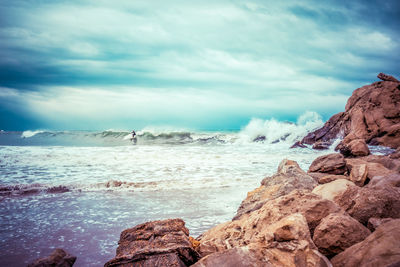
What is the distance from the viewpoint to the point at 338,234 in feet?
7.37

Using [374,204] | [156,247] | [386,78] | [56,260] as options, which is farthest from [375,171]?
[386,78]

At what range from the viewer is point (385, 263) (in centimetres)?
164

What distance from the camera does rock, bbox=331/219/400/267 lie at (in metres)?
1.68

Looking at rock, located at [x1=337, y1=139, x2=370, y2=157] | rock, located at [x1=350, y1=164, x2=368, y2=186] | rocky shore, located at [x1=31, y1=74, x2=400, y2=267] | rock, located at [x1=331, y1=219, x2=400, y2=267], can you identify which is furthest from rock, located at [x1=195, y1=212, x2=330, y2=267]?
rock, located at [x1=337, y1=139, x2=370, y2=157]

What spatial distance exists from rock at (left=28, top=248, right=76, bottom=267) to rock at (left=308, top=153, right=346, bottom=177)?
18.4ft

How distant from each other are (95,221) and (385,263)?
15.4 ft

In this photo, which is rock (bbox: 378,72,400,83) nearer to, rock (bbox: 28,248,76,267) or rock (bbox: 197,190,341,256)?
rock (bbox: 197,190,341,256)

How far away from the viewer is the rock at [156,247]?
2.44 m

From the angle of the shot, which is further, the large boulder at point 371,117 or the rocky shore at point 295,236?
the large boulder at point 371,117

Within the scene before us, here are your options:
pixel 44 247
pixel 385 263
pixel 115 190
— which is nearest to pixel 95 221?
pixel 44 247

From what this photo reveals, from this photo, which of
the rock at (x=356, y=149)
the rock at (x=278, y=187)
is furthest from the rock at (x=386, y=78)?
the rock at (x=278, y=187)

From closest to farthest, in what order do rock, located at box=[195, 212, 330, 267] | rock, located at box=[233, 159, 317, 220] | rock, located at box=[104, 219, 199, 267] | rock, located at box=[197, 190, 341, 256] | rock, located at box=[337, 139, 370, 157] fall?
1. rock, located at box=[195, 212, 330, 267]
2. rock, located at box=[104, 219, 199, 267]
3. rock, located at box=[197, 190, 341, 256]
4. rock, located at box=[233, 159, 317, 220]
5. rock, located at box=[337, 139, 370, 157]

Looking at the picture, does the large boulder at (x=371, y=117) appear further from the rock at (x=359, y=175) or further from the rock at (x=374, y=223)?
the rock at (x=374, y=223)

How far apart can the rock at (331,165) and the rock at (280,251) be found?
4684mm
